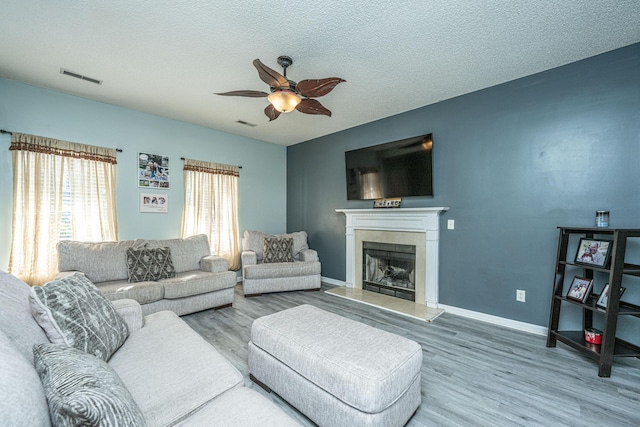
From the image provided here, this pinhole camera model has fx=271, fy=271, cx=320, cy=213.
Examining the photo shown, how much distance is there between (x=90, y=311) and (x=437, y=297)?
3.44 metres

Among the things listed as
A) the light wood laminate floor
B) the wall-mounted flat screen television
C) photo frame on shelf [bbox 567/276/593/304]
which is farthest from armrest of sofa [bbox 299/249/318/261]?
photo frame on shelf [bbox 567/276/593/304]

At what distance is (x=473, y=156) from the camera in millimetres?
3203

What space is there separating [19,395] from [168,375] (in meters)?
0.77

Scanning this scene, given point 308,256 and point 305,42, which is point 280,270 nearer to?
point 308,256

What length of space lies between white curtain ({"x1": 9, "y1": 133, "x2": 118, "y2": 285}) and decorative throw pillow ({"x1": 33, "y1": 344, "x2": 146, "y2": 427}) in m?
3.02

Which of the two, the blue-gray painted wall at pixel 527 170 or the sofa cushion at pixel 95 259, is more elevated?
the blue-gray painted wall at pixel 527 170

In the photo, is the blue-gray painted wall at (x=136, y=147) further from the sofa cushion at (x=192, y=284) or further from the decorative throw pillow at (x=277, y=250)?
the sofa cushion at (x=192, y=284)

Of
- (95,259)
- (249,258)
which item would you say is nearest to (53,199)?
(95,259)

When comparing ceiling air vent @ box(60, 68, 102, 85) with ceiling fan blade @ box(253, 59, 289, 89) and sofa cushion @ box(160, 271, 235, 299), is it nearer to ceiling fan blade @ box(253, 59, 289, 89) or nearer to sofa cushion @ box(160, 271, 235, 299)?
ceiling fan blade @ box(253, 59, 289, 89)

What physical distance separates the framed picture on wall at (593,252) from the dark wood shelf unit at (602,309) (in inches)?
1.7

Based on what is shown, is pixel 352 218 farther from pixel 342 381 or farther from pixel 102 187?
pixel 102 187

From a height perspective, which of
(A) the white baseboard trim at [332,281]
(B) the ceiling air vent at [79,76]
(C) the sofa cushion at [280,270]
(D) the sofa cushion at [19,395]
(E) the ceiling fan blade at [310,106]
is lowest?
(A) the white baseboard trim at [332,281]

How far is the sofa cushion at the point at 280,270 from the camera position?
13.0ft

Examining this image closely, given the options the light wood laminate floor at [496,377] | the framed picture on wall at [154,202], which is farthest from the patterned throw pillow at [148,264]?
the framed picture on wall at [154,202]
